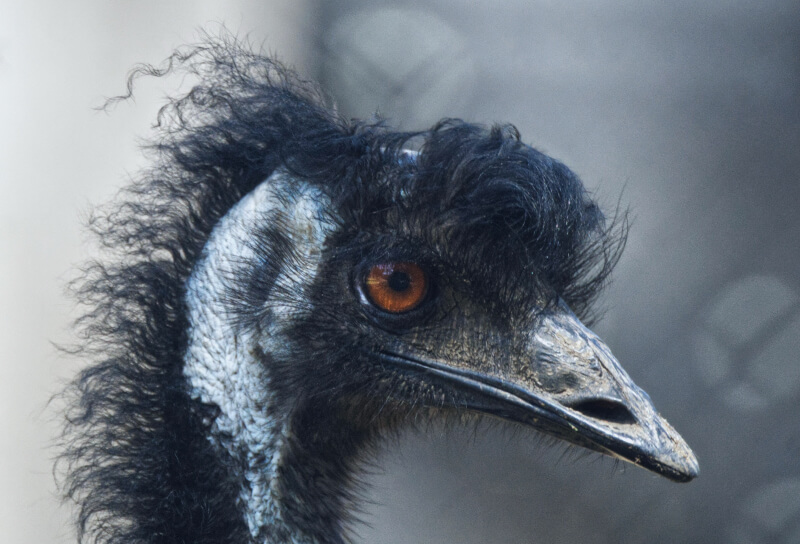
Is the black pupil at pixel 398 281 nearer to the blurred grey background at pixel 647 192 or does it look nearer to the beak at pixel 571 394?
the beak at pixel 571 394

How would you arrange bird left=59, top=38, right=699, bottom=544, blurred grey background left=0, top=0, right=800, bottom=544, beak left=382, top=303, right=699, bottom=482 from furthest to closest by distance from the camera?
1. blurred grey background left=0, top=0, right=800, bottom=544
2. bird left=59, top=38, right=699, bottom=544
3. beak left=382, top=303, right=699, bottom=482

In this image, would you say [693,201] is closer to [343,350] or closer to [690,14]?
[690,14]

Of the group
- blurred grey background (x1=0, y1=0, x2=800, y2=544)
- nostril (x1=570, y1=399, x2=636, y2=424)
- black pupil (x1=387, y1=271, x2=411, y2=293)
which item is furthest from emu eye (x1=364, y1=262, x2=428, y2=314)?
blurred grey background (x1=0, y1=0, x2=800, y2=544)

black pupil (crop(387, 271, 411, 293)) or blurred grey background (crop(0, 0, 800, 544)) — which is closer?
black pupil (crop(387, 271, 411, 293))

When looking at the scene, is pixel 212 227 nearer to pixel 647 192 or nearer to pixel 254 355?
pixel 254 355

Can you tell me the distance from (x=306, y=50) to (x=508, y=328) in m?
1.47

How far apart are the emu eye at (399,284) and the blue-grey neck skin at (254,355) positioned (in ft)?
0.29

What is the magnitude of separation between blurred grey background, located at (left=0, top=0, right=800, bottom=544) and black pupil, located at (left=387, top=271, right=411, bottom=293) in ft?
3.86

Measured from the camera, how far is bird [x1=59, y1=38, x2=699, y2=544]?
107 cm

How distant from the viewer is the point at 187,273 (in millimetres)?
1182

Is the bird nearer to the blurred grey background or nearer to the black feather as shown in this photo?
the black feather

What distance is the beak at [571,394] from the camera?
37.5 inches

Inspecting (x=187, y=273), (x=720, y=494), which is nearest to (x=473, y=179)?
(x=187, y=273)

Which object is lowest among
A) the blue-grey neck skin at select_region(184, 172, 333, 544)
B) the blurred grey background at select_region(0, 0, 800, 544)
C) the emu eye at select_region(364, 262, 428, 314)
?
the blue-grey neck skin at select_region(184, 172, 333, 544)
